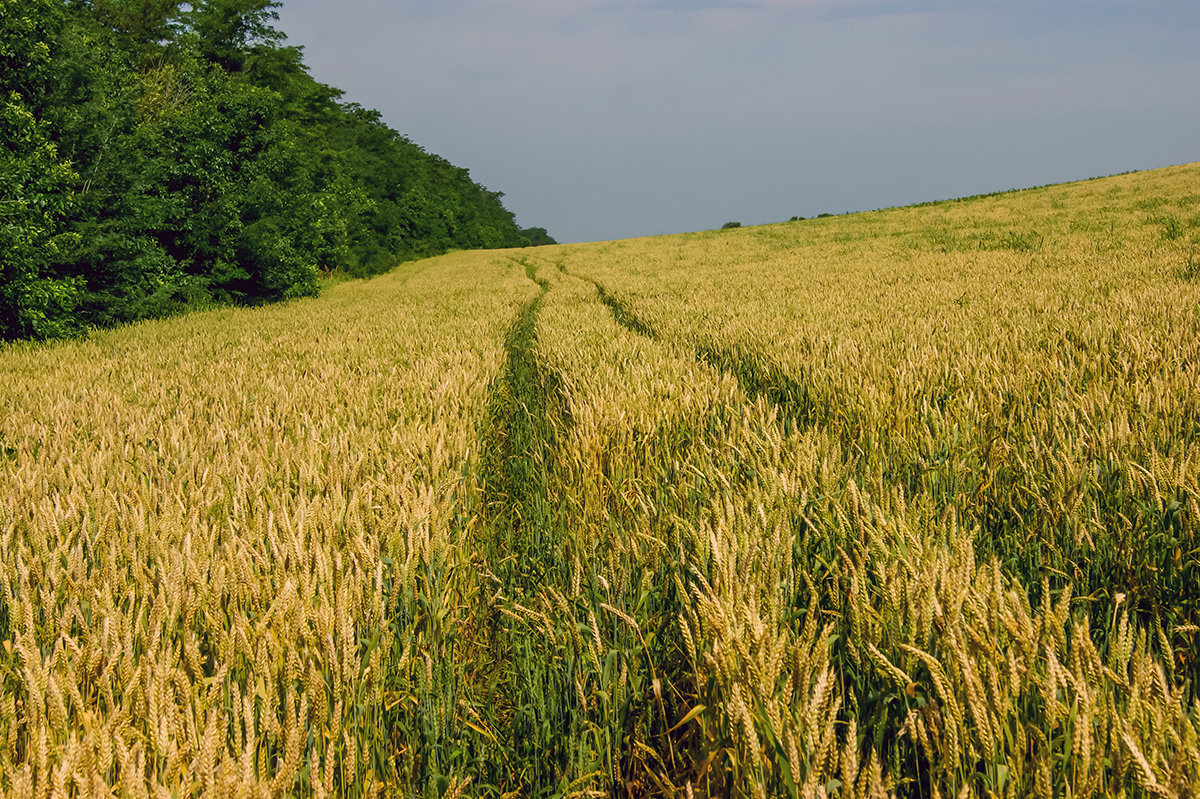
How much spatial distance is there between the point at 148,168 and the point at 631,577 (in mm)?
17921

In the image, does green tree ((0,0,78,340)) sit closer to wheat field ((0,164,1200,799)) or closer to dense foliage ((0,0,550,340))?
dense foliage ((0,0,550,340))

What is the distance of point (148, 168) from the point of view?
14773mm

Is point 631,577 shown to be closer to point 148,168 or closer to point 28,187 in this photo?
point 28,187

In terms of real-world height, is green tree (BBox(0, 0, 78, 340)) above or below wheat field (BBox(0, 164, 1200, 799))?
above

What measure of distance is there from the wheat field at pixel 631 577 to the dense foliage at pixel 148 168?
8.37 meters

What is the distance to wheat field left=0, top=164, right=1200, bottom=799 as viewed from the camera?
3.77 feet

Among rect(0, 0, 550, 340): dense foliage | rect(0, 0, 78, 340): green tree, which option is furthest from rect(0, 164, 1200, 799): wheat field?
rect(0, 0, 550, 340): dense foliage

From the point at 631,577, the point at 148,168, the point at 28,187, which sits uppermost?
the point at 148,168

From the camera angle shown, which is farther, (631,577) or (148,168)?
(148,168)

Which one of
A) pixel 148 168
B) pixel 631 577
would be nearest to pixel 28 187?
pixel 148 168

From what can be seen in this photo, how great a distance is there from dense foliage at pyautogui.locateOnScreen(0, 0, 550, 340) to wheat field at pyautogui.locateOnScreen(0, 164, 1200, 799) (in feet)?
27.5

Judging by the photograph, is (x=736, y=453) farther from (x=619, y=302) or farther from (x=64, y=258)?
(x=64, y=258)

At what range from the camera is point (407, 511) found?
2.29 m

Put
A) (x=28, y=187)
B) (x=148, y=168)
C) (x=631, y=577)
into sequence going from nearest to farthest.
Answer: (x=631, y=577)
(x=28, y=187)
(x=148, y=168)
